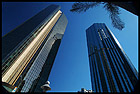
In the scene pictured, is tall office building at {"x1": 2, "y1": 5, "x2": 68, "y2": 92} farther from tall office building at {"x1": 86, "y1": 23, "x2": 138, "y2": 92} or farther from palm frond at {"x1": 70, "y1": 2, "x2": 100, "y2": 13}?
tall office building at {"x1": 86, "y1": 23, "x2": 138, "y2": 92}

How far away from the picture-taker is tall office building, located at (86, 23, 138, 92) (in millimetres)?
60469

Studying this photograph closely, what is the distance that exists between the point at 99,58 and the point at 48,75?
63133mm

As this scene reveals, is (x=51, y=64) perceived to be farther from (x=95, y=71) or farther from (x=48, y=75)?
(x=95, y=71)

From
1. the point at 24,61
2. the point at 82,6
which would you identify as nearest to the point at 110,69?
the point at 24,61

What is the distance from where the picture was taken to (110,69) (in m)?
70.3

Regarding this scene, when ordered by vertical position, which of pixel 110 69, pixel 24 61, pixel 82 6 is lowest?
pixel 82 6

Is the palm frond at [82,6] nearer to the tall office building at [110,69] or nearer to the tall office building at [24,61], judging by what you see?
the tall office building at [24,61]

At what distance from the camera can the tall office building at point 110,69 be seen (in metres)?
60.5

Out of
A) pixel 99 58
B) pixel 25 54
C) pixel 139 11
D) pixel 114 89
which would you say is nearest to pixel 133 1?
pixel 139 11

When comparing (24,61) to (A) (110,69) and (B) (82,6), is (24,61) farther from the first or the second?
(B) (82,6)

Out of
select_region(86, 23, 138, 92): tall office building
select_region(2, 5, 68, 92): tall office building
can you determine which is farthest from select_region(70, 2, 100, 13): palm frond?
select_region(86, 23, 138, 92): tall office building

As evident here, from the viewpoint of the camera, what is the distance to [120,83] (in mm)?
61062

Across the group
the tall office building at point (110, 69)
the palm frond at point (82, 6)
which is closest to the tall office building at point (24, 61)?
the palm frond at point (82, 6)

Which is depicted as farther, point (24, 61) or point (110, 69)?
point (24, 61)
